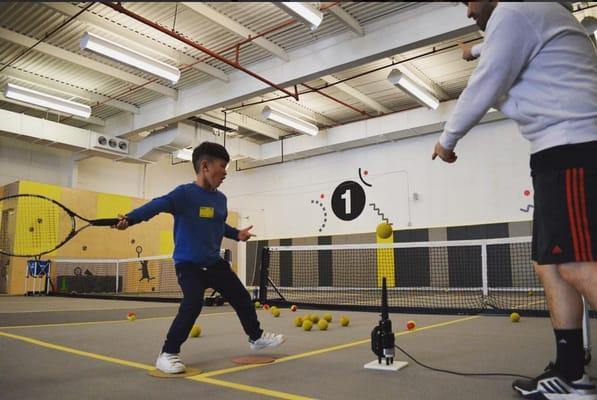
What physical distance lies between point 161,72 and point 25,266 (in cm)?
Result: 737

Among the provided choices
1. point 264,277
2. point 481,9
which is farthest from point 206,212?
point 264,277

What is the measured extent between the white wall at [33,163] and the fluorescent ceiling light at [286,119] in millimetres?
7380

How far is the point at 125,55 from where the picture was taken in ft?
28.3

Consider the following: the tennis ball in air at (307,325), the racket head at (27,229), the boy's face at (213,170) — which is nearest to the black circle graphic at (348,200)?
the racket head at (27,229)

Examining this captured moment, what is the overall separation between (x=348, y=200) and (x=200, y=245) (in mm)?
12599

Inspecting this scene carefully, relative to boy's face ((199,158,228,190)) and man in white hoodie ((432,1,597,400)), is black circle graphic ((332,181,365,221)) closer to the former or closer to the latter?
boy's face ((199,158,228,190))

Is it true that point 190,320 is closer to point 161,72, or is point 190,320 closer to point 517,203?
point 161,72

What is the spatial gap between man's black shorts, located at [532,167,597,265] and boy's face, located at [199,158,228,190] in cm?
182

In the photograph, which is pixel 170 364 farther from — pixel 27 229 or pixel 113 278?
pixel 113 278

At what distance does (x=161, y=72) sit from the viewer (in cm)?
925

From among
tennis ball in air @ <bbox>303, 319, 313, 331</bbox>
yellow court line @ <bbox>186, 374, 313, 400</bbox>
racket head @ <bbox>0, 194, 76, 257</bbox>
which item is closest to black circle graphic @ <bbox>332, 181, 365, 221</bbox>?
racket head @ <bbox>0, 194, 76, 257</bbox>

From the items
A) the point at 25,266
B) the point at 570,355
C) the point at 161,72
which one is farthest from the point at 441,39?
the point at 25,266

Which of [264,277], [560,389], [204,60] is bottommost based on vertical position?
[560,389]

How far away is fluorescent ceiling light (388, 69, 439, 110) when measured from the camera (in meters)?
10.1
